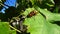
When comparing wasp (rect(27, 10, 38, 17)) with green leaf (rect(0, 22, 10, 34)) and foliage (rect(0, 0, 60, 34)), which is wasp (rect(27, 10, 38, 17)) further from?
green leaf (rect(0, 22, 10, 34))

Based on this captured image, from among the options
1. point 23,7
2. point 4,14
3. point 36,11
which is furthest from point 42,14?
point 4,14

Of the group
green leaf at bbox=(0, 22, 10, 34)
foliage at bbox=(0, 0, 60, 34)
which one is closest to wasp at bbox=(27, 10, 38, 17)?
foliage at bbox=(0, 0, 60, 34)

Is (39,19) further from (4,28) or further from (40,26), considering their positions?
(4,28)

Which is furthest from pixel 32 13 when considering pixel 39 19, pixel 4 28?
pixel 4 28

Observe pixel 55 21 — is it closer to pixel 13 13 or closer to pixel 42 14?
pixel 42 14

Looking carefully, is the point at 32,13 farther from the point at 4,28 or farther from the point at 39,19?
the point at 4,28

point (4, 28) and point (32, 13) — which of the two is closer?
point (4, 28)

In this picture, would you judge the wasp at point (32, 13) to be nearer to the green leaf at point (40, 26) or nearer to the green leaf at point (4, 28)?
the green leaf at point (40, 26)

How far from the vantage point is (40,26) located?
0.66 metres

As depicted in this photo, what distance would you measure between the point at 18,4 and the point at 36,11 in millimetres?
171

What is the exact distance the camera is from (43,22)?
68cm

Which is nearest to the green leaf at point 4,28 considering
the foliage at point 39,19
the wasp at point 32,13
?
the foliage at point 39,19

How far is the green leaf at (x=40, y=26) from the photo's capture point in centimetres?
63

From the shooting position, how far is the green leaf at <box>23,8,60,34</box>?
2.08ft
